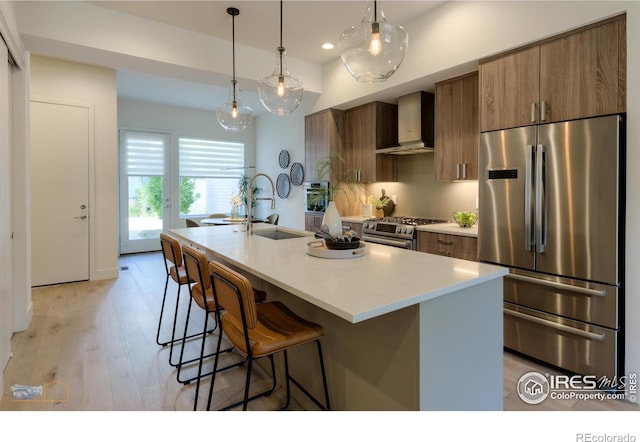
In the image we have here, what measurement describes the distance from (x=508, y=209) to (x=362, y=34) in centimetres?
176

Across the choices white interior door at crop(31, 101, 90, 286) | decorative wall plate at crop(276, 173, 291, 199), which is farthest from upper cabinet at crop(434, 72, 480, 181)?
white interior door at crop(31, 101, 90, 286)

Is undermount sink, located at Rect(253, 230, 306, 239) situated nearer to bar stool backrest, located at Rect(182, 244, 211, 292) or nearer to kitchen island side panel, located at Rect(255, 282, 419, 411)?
bar stool backrest, located at Rect(182, 244, 211, 292)

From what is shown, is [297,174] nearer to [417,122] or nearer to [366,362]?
[417,122]

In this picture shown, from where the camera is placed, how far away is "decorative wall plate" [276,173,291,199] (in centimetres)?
694

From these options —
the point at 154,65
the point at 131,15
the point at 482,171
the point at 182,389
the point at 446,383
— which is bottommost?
the point at 182,389

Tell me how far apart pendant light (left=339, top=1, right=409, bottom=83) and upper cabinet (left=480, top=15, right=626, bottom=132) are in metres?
1.24

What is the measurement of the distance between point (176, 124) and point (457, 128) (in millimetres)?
5931

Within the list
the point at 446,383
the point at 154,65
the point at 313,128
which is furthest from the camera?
the point at 313,128

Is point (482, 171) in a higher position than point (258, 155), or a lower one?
lower

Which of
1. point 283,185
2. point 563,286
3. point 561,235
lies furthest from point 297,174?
point 563,286

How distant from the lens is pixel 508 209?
2.79 m

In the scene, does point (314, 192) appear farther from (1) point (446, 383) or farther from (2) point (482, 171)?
(1) point (446, 383)

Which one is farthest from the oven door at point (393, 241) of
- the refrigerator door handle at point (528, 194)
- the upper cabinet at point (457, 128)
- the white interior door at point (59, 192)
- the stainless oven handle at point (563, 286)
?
the white interior door at point (59, 192)

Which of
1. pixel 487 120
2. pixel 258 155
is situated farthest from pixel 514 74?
pixel 258 155
